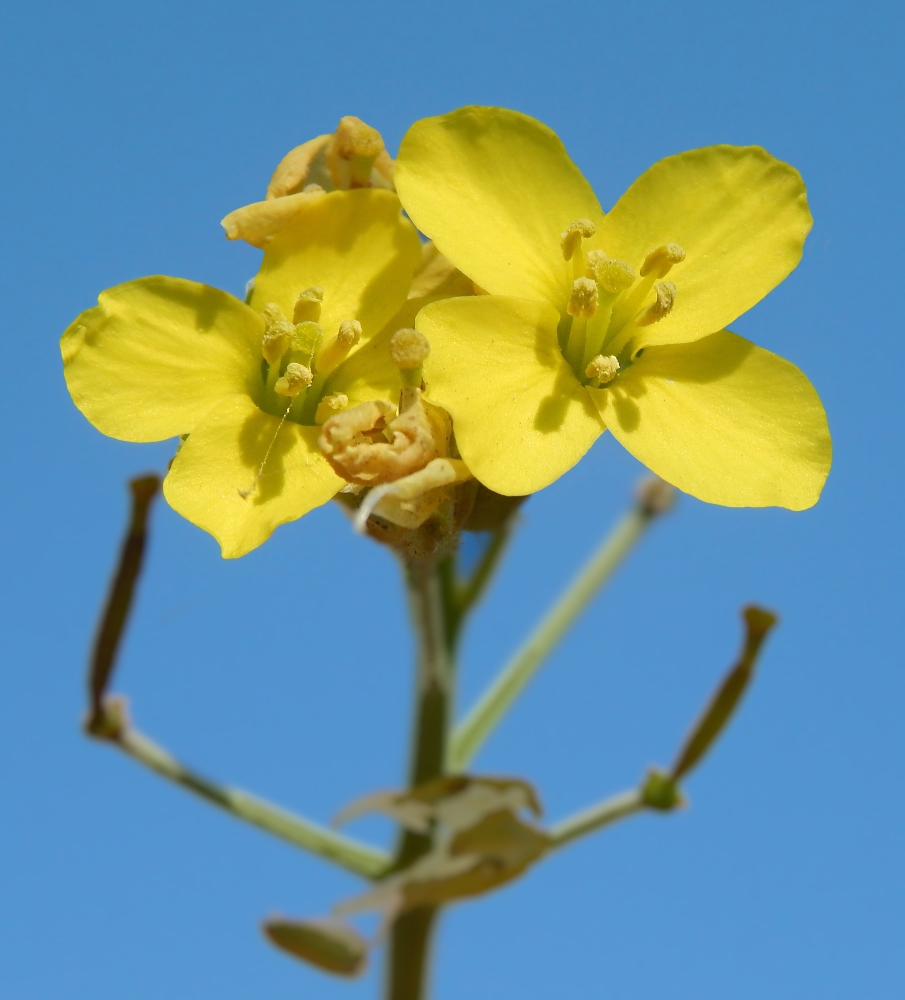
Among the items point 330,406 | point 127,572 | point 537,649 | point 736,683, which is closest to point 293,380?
point 330,406

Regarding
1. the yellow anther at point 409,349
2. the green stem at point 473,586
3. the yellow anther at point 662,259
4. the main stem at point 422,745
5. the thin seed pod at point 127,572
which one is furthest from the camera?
the green stem at point 473,586

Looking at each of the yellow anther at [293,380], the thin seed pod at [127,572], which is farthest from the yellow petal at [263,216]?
the thin seed pod at [127,572]

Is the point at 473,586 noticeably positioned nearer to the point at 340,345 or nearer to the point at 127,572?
the point at 127,572

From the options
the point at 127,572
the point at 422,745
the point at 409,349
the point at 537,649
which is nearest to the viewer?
the point at 409,349

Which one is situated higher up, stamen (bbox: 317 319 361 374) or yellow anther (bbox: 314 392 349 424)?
stamen (bbox: 317 319 361 374)

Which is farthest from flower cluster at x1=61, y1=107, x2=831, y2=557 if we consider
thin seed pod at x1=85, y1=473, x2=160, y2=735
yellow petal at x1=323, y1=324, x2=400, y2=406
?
thin seed pod at x1=85, y1=473, x2=160, y2=735

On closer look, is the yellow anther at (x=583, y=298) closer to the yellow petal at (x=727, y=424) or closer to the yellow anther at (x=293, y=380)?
the yellow petal at (x=727, y=424)

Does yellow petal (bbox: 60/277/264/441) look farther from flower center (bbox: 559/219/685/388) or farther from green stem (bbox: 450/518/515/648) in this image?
green stem (bbox: 450/518/515/648)
